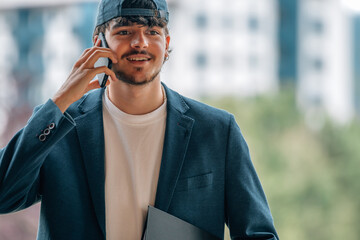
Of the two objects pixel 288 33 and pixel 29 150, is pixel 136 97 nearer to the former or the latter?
pixel 29 150

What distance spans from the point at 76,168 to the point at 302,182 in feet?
69.1

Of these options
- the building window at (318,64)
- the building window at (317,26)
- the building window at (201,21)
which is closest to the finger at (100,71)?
the building window at (201,21)

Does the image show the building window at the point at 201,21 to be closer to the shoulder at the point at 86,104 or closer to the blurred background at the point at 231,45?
the blurred background at the point at 231,45

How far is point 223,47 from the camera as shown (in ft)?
131

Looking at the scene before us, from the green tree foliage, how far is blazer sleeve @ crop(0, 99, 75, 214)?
1986 cm

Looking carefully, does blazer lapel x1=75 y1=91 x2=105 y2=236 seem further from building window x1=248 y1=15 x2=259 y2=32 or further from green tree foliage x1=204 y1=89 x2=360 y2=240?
building window x1=248 y1=15 x2=259 y2=32

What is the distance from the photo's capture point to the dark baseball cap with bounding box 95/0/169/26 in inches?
71.2

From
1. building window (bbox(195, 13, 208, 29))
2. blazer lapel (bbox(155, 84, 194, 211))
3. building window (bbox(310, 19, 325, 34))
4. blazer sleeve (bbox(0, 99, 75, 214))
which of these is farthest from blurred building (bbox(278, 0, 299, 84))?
blazer sleeve (bbox(0, 99, 75, 214))

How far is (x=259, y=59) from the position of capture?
131 ft

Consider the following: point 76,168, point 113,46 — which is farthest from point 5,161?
point 113,46

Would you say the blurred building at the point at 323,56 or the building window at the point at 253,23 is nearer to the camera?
the building window at the point at 253,23

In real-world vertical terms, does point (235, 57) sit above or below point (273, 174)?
above

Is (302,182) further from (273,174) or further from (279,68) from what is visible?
(279,68)

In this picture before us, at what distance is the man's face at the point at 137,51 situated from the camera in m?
1.79
